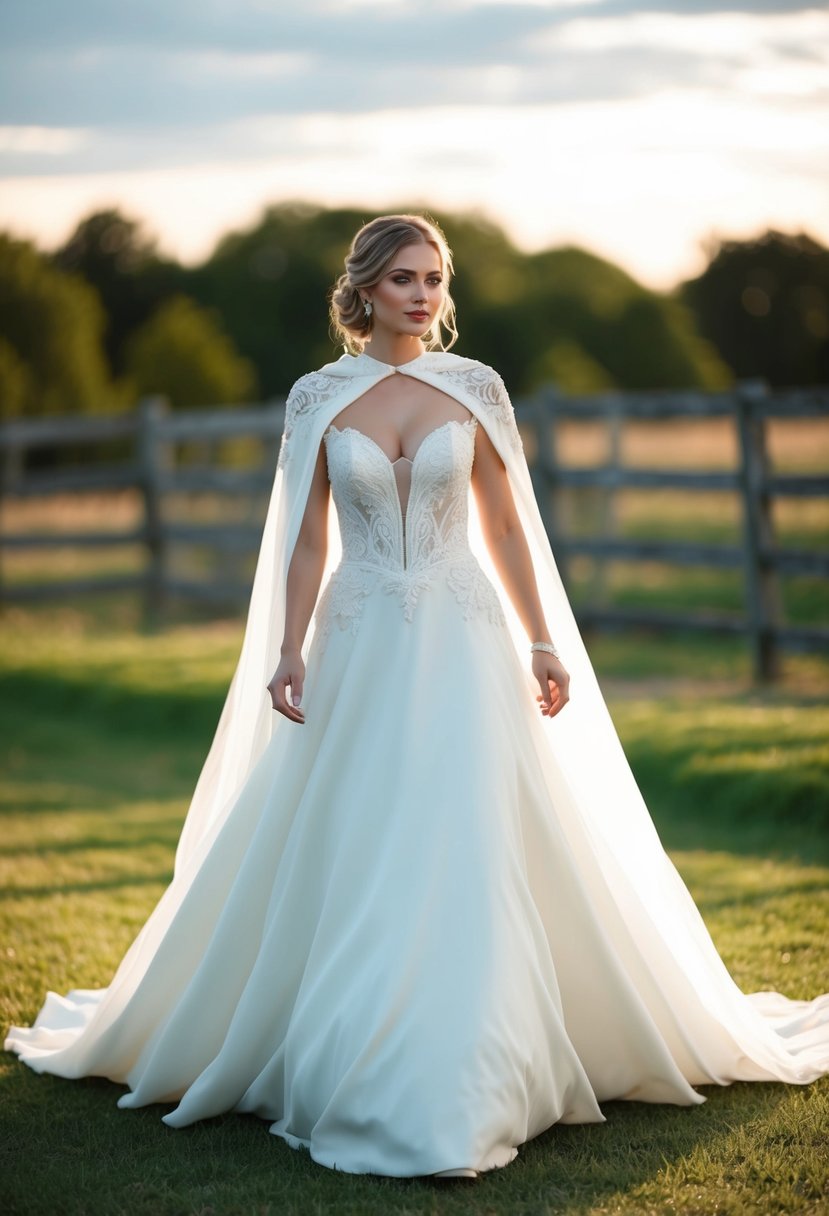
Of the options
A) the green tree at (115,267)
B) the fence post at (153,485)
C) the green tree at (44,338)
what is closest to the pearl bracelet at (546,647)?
the fence post at (153,485)

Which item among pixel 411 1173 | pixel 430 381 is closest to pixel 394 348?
pixel 430 381

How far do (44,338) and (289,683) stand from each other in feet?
129

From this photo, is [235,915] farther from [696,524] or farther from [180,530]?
[696,524]

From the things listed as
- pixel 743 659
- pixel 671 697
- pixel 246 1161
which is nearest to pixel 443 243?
pixel 246 1161

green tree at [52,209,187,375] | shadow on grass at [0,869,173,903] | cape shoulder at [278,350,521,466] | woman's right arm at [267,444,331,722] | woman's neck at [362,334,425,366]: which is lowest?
shadow on grass at [0,869,173,903]

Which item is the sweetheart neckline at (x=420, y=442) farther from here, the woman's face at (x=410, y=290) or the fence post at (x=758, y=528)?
the fence post at (x=758, y=528)

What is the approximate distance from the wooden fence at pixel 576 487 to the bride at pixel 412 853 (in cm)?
558

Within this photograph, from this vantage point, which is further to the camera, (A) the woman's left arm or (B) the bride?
(A) the woman's left arm

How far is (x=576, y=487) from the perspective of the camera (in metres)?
11.8

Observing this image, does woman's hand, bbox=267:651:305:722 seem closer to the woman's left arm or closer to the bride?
the bride

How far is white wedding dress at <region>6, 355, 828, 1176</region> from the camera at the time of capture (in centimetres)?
328

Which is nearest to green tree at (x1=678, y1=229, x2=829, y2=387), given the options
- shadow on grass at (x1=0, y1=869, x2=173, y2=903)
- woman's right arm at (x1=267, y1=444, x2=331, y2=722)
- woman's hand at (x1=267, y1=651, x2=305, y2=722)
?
shadow on grass at (x1=0, y1=869, x2=173, y2=903)

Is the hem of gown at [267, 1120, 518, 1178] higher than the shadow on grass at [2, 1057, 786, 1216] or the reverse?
higher

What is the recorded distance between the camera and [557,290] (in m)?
69.2
